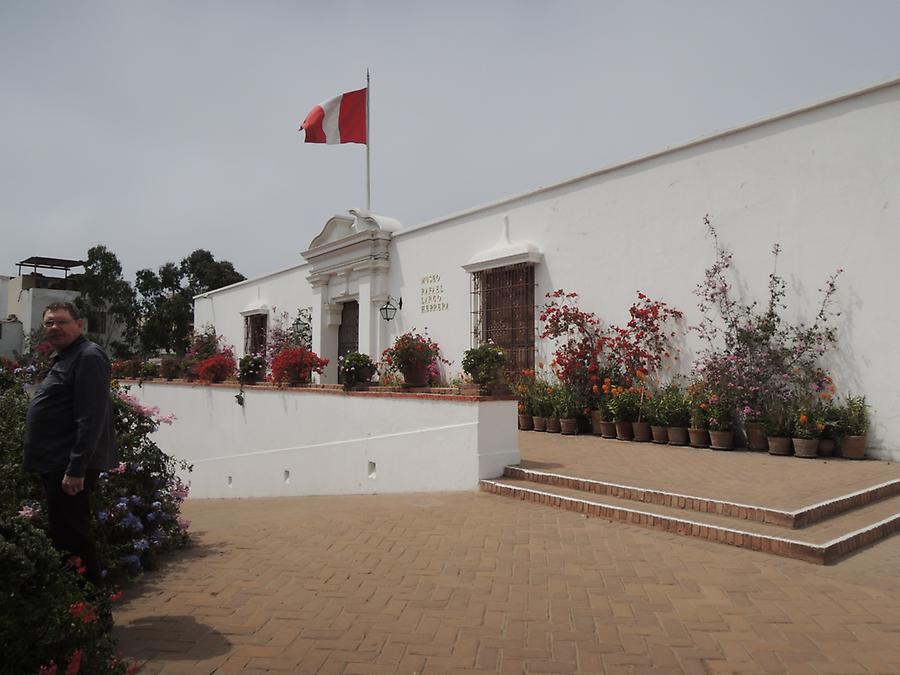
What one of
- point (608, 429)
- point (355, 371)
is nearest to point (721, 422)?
point (608, 429)

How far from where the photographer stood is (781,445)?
7.32 metres

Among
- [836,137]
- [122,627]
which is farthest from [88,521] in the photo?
[836,137]

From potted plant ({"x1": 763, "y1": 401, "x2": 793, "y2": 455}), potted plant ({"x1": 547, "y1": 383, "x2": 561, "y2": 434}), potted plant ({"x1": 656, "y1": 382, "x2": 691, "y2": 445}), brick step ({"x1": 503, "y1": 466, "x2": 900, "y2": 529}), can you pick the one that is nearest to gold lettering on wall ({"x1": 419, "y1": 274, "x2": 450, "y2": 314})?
potted plant ({"x1": 547, "y1": 383, "x2": 561, "y2": 434})

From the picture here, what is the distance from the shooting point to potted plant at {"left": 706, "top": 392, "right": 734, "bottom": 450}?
7.80 m

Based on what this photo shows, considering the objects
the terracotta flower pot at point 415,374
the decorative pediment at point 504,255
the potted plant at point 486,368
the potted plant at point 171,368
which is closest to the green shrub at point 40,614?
the potted plant at point 486,368

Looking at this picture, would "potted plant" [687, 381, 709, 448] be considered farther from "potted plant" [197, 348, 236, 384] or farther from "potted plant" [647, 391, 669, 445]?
"potted plant" [197, 348, 236, 384]

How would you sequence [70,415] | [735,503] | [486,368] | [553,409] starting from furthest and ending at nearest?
1. [553,409]
2. [486,368]
3. [735,503]
4. [70,415]

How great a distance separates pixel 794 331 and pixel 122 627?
7.76m

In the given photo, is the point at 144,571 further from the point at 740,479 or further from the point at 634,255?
the point at 634,255

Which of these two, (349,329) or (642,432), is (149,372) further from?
(642,432)

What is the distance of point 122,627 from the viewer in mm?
3127

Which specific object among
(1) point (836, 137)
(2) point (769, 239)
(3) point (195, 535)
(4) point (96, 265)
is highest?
(4) point (96, 265)

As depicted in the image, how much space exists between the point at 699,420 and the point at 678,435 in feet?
1.18

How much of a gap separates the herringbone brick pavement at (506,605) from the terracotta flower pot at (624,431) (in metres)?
4.14
